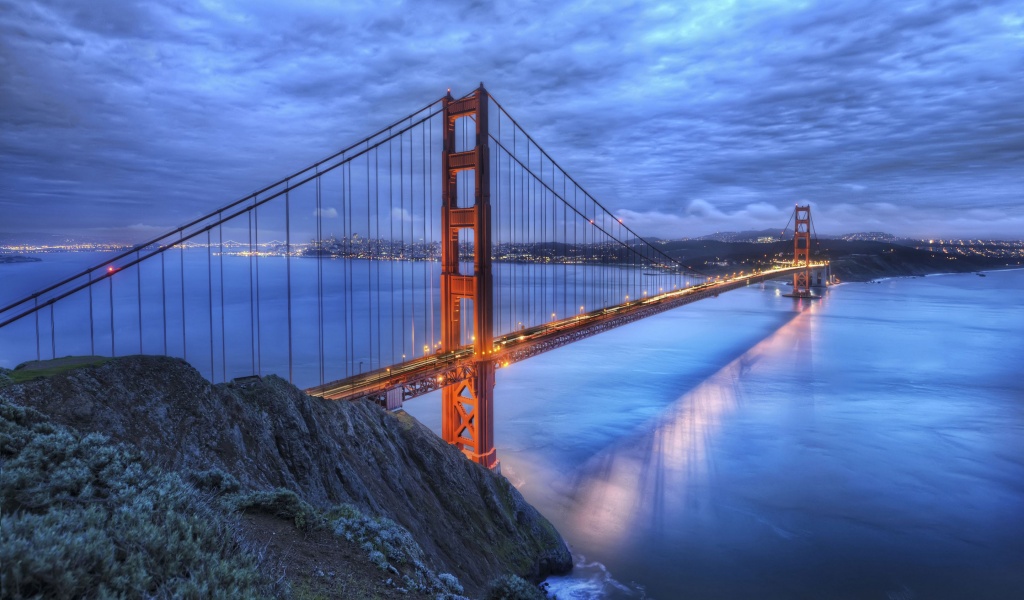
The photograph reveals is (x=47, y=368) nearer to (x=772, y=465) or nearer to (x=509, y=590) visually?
(x=509, y=590)

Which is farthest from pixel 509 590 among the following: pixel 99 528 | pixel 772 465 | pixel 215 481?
pixel 772 465

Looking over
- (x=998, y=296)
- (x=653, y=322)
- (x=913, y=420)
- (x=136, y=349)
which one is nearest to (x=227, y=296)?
(x=136, y=349)

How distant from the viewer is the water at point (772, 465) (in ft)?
46.4

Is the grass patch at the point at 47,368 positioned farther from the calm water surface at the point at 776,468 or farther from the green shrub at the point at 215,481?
the calm water surface at the point at 776,468

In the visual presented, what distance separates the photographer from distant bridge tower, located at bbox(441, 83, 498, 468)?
18.7 meters

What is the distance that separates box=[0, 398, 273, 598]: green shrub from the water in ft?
34.2

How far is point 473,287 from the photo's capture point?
1972 cm

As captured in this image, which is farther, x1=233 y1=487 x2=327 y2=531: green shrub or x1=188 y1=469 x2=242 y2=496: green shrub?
x1=188 y1=469 x2=242 y2=496: green shrub

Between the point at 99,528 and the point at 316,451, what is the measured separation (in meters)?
6.20

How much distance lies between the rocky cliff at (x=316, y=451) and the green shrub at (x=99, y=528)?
1481mm

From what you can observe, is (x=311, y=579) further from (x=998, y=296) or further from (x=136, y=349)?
(x=998, y=296)

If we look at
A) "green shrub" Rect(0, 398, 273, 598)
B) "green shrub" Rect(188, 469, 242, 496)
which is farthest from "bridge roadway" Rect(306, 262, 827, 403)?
"green shrub" Rect(0, 398, 273, 598)

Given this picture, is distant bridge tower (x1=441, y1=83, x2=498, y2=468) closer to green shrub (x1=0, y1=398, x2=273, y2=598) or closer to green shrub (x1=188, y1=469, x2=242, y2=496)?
green shrub (x1=188, y1=469, x2=242, y2=496)

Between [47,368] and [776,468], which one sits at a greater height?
[47,368]
